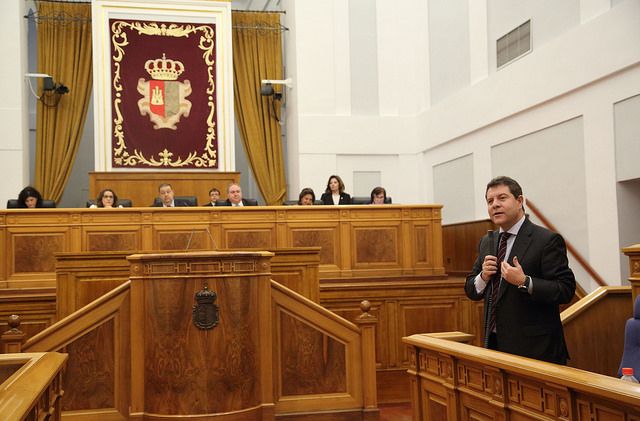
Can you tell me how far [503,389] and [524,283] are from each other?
43 cm

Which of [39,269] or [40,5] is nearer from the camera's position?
[39,269]

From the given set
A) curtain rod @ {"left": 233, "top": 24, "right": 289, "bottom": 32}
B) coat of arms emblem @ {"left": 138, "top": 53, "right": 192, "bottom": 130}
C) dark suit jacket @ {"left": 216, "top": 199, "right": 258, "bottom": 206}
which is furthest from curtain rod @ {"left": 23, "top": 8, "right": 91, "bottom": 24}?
dark suit jacket @ {"left": 216, "top": 199, "right": 258, "bottom": 206}

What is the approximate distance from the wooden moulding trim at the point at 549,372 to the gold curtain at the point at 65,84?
402 inches

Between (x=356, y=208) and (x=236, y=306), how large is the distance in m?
3.58

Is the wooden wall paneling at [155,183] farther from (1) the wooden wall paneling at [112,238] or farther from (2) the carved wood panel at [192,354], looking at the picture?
(2) the carved wood panel at [192,354]

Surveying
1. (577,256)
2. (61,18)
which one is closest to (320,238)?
(577,256)

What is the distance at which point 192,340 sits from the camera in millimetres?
4863

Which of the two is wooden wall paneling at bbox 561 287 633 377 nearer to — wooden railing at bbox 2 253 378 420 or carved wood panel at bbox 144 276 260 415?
wooden railing at bbox 2 253 378 420

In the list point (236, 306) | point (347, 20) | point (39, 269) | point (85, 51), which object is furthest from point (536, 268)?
point (85, 51)

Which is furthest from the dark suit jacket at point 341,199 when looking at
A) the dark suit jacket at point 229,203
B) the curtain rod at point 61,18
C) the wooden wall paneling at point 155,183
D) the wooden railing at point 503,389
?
the curtain rod at point 61,18

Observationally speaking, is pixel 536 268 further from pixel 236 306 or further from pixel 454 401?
pixel 236 306

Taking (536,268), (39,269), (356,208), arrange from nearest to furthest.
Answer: (536,268) → (39,269) → (356,208)

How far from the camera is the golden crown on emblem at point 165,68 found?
12.1 metres

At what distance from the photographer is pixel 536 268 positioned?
10.2 ft
